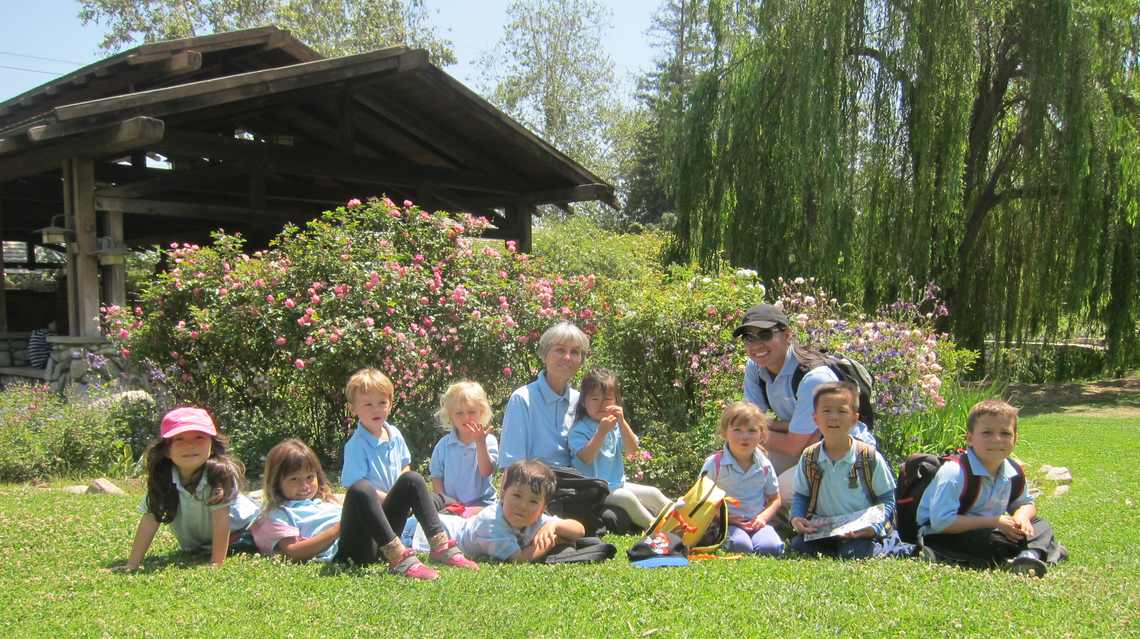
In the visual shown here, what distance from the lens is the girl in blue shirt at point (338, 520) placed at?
161 inches

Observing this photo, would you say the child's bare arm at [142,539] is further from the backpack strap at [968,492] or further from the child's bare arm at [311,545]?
the backpack strap at [968,492]

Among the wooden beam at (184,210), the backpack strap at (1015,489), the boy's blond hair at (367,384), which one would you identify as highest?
the wooden beam at (184,210)

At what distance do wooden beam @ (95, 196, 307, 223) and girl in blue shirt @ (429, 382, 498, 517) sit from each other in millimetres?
6153

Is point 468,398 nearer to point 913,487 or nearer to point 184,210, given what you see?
point 913,487

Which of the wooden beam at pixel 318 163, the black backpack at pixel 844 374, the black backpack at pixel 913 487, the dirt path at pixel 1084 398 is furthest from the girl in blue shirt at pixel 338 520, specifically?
the dirt path at pixel 1084 398

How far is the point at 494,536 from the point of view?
14.6 feet

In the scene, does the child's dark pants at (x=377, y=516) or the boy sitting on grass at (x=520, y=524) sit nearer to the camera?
the child's dark pants at (x=377, y=516)

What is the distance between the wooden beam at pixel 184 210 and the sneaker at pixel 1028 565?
28.9 ft

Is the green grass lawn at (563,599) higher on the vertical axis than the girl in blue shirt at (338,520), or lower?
lower

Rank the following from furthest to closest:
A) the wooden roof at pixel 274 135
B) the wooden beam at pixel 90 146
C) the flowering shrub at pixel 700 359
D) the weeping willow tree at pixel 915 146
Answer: the weeping willow tree at pixel 915 146 → the wooden roof at pixel 274 135 → the wooden beam at pixel 90 146 → the flowering shrub at pixel 700 359

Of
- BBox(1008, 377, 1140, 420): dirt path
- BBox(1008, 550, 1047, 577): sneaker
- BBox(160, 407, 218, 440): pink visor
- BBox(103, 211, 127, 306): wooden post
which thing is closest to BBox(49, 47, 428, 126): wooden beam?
BBox(103, 211, 127, 306): wooden post

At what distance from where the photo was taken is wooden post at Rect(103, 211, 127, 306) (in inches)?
365

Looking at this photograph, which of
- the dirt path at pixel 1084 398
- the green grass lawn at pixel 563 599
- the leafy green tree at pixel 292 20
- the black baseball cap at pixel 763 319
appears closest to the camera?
the green grass lawn at pixel 563 599

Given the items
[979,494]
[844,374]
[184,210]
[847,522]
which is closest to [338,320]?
[844,374]
